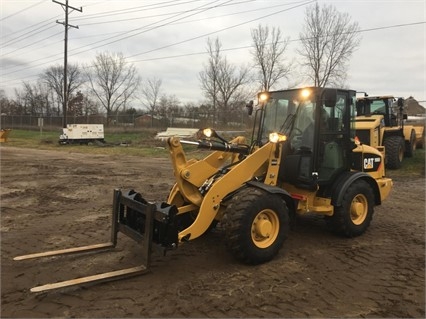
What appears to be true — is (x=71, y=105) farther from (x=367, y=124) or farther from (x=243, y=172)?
(x=243, y=172)

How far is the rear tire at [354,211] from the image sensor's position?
6133 millimetres

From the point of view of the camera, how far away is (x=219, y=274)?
4.78m

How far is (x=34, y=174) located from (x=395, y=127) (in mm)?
12582

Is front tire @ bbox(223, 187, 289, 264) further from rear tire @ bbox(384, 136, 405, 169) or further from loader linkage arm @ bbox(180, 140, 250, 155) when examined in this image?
rear tire @ bbox(384, 136, 405, 169)

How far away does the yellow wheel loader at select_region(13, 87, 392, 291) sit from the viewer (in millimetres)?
4855

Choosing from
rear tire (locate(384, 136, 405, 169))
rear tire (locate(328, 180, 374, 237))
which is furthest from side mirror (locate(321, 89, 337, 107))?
rear tire (locate(384, 136, 405, 169))

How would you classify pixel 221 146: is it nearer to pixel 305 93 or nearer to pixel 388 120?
pixel 305 93

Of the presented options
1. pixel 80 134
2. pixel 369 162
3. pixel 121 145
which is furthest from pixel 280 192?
pixel 80 134

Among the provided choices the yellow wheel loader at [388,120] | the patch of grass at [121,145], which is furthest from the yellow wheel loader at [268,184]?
the patch of grass at [121,145]

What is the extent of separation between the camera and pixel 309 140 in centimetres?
Answer: 598

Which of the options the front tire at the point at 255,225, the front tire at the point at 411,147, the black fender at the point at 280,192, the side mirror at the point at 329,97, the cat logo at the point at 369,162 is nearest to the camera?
the front tire at the point at 255,225

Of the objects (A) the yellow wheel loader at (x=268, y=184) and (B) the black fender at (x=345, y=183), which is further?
(B) the black fender at (x=345, y=183)

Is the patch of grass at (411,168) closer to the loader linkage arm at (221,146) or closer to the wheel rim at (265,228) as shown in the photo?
the loader linkage arm at (221,146)

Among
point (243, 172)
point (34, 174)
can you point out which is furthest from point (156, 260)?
point (34, 174)
